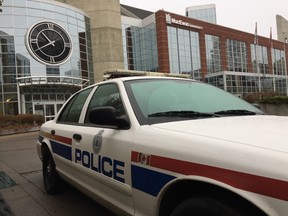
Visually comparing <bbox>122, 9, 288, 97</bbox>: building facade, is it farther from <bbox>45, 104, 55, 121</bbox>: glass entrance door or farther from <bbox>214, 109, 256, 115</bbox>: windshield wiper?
<bbox>214, 109, 256, 115</bbox>: windshield wiper

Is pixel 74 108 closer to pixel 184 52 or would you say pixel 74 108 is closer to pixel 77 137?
pixel 77 137

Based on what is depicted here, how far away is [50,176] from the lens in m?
4.82

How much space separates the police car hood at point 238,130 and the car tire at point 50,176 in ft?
8.72

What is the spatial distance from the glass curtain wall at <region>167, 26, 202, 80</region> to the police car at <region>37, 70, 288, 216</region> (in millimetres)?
44048

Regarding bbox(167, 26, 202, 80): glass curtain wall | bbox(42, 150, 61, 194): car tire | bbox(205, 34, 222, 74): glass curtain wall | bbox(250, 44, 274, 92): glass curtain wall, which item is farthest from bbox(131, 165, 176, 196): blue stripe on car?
bbox(250, 44, 274, 92): glass curtain wall

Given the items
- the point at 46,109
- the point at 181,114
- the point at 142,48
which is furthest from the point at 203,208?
the point at 142,48

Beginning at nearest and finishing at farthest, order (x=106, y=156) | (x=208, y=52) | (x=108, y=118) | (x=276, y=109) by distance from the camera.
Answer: (x=108, y=118), (x=106, y=156), (x=276, y=109), (x=208, y=52)

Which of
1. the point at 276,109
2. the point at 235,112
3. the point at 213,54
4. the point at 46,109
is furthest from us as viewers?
the point at 213,54

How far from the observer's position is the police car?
1.72 metres

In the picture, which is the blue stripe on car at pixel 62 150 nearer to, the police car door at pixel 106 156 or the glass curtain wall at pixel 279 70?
the police car door at pixel 106 156

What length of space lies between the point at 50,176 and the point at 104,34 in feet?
129

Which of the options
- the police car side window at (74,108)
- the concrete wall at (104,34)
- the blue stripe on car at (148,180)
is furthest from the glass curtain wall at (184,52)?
the blue stripe on car at (148,180)

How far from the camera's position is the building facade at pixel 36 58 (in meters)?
30.9

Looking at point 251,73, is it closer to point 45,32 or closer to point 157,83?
point 45,32
